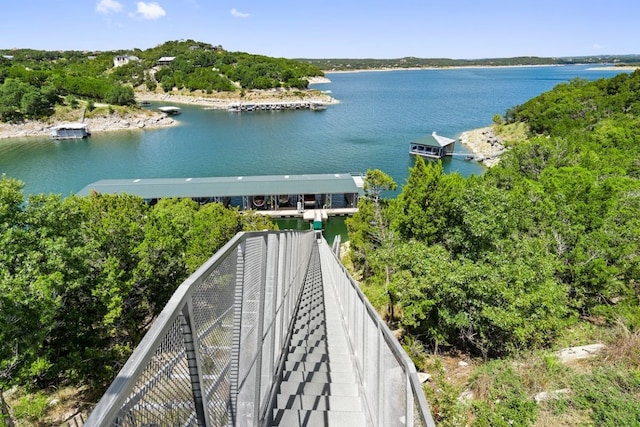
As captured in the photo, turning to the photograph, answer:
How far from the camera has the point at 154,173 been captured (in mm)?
45031

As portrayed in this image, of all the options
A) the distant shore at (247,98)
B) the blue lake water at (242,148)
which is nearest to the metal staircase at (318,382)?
the blue lake water at (242,148)

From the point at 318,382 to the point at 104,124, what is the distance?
79547mm

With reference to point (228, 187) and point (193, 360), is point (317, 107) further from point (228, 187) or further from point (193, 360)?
point (193, 360)

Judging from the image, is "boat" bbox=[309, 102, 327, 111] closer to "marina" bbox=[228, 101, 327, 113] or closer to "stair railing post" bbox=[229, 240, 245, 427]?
"marina" bbox=[228, 101, 327, 113]

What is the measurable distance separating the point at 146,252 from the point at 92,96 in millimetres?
86118

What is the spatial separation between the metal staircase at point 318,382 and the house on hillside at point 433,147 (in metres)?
44.7

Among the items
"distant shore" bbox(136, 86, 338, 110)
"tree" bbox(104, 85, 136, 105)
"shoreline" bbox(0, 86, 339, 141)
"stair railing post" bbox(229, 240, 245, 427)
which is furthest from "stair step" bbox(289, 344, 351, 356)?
"distant shore" bbox(136, 86, 338, 110)

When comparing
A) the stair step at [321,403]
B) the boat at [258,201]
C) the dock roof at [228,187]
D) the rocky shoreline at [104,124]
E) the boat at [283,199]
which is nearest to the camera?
the stair step at [321,403]

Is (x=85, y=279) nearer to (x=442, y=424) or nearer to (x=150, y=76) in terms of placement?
(x=442, y=424)

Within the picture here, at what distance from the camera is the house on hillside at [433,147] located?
4828cm

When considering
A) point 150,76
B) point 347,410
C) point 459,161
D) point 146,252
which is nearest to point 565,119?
point 459,161

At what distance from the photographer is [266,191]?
32531 millimetres

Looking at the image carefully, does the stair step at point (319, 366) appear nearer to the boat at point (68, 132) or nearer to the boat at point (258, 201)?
the boat at point (258, 201)

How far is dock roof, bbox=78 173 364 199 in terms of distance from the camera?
105ft
